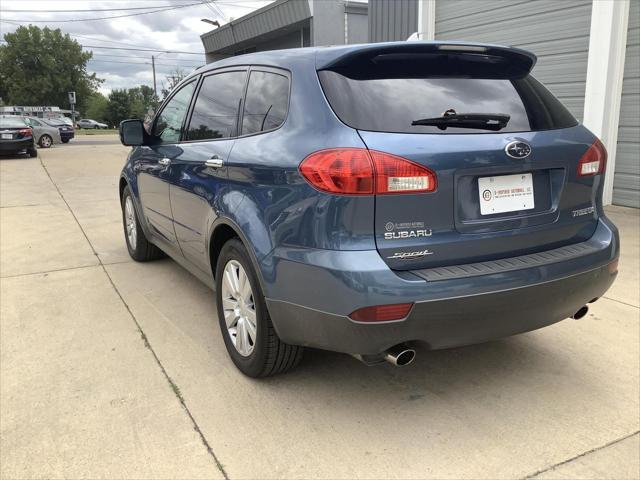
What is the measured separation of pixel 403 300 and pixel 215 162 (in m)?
1.47

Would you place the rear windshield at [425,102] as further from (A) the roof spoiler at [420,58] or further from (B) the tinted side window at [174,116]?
(B) the tinted side window at [174,116]

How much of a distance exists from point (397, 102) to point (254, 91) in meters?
0.99

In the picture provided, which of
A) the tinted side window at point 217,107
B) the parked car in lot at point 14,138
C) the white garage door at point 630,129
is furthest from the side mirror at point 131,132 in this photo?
the parked car in lot at point 14,138

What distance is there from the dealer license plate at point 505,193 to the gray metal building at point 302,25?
58.4 feet

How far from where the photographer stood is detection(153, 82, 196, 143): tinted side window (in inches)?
158

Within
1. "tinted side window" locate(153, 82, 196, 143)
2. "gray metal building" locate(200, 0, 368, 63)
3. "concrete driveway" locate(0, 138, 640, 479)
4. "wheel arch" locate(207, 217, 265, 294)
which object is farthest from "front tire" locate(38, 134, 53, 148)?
"wheel arch" locate(207, 217, 265, 294)

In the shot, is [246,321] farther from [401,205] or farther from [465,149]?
[465,149]

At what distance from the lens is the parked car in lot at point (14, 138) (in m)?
17.2

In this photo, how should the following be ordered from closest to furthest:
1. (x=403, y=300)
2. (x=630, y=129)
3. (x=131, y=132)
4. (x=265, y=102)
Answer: (x=403, y=300), (x=265, y=102), (x=131, y=132), (x=630, y=129)

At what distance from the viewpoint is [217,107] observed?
138 inches

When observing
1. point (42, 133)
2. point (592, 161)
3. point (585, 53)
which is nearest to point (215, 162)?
point (592, 161)

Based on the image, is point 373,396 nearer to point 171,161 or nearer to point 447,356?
point 447,356

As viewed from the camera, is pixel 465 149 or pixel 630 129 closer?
pixel 465 149

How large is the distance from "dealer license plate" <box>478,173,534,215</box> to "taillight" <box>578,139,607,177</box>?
0.38 metres
